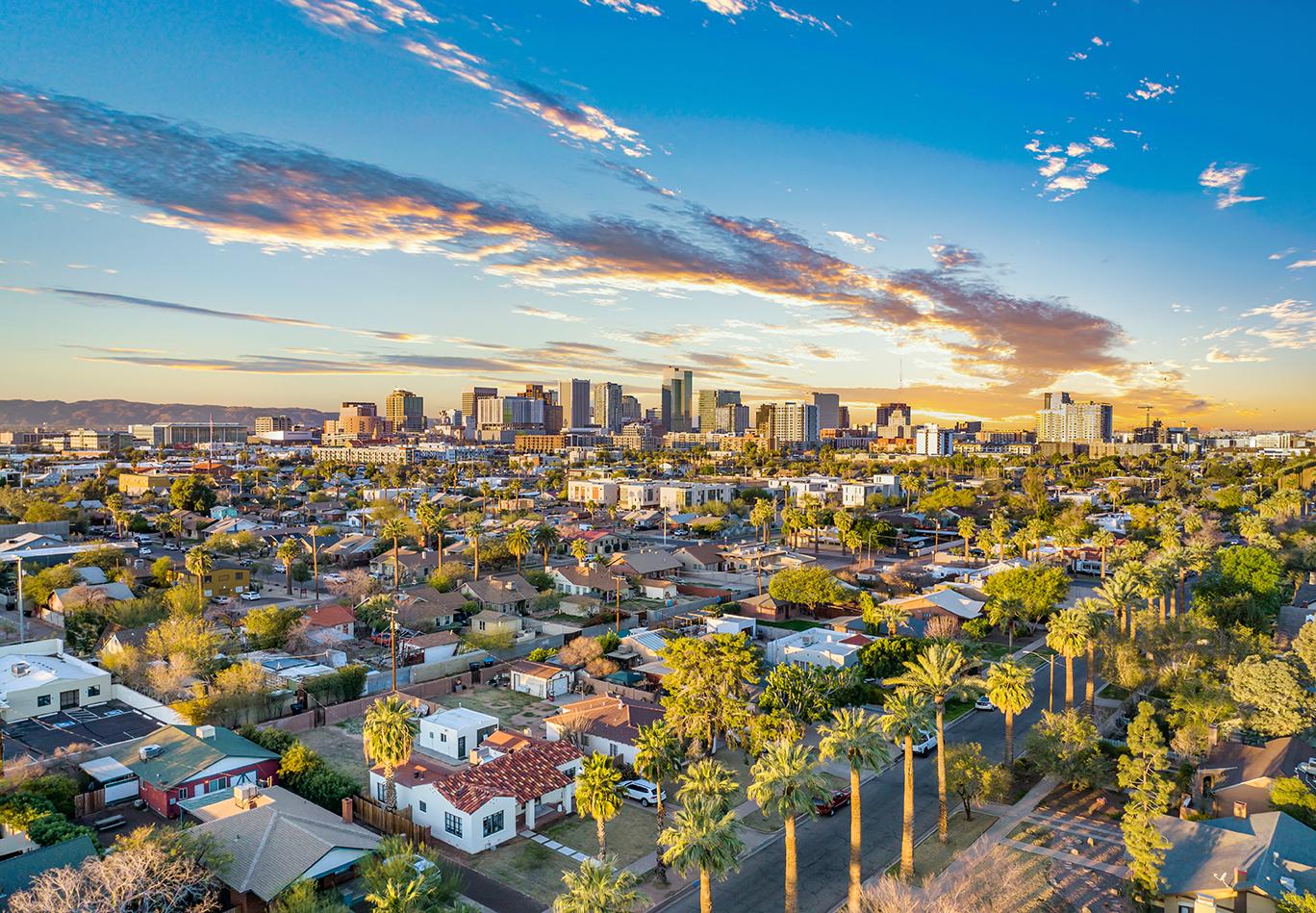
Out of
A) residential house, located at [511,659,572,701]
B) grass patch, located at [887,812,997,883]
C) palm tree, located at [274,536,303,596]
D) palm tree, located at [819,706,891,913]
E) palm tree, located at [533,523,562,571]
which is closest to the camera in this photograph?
palm tree, located at [819,706,891,913]

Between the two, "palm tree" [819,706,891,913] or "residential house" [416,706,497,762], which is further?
"residential house" [416,706,497,762]

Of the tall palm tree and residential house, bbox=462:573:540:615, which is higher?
the tall palm tree

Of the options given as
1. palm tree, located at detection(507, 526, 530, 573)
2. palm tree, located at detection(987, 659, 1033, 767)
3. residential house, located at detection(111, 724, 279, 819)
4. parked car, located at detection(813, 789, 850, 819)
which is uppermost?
palm tree, located at detection(987, 659, 1033, 767)

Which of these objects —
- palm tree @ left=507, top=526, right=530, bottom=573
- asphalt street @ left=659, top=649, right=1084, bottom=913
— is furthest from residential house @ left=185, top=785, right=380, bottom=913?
palm tree @ left=507, top=526, right=530, bottom=573

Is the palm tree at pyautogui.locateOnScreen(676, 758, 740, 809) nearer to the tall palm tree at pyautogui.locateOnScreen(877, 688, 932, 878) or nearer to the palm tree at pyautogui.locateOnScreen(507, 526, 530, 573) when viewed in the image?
the tall palm tree at pyautogui.locateOnScreen(877, 688, 932, 878)

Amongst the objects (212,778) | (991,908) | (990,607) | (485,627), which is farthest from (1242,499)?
(212,778)

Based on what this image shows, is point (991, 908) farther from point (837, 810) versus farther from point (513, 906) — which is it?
point (513, 906)

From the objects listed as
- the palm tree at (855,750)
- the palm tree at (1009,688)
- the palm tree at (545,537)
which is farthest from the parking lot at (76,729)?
the palm tree at (545,537)
